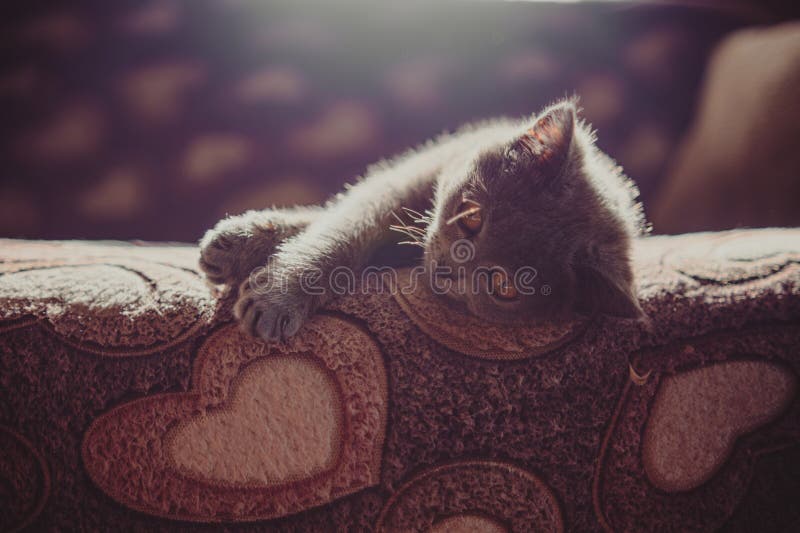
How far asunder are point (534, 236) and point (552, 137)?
0.14 metres

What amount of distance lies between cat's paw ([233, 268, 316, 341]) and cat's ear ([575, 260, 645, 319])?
1.25 feet

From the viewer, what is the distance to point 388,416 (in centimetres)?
53

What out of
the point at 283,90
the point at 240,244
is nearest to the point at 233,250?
the point at 240,244

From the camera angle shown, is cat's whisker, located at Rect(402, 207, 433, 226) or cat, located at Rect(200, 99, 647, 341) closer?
cat, located at Rect(200, 99, 647, 341)

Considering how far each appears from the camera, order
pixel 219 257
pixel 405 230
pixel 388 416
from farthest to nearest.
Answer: pixel 405 230
pixel 219 257
pixel 388 416

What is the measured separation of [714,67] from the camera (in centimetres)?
130

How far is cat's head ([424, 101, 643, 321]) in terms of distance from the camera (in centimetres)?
61

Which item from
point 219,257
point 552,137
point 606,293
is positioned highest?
point 552,137

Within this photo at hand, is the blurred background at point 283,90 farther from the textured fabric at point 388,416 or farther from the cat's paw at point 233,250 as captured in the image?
the textured fabric at point 388,416

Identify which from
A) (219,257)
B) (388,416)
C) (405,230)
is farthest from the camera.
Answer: (405,230)

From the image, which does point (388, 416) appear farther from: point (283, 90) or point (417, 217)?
point (283, 90)

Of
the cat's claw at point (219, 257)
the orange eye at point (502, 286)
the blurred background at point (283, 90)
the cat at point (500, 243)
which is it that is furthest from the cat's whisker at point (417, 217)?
the blurred background at point (283, 90)

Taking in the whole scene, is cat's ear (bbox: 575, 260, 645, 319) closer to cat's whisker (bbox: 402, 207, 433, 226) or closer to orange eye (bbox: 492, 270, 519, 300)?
orange eye (bbox: 492, 270, 519, 300)

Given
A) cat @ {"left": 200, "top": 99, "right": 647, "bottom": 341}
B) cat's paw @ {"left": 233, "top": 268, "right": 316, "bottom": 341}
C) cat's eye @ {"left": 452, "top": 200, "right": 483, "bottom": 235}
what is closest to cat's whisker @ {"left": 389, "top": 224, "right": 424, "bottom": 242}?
cat @ {"left": 200, "top": 99, "right": 647, "bottom": 341}
